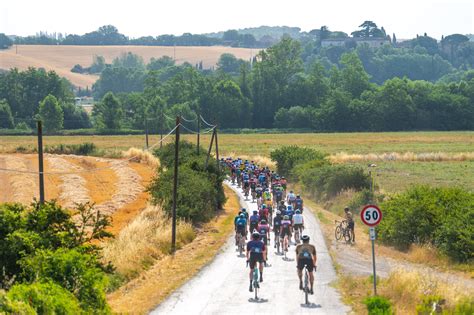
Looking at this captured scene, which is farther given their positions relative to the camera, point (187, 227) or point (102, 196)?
point (102, 196)

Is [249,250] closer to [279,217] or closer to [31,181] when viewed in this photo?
[279,217]

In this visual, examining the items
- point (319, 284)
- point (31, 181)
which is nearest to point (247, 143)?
point (31, 181)

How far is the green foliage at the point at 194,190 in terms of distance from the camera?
116 ft

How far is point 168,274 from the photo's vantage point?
80.5 feet

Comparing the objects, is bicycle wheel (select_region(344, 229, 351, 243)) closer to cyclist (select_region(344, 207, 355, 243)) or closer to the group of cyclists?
cyclist (select_region(344, 207, 355, 243))

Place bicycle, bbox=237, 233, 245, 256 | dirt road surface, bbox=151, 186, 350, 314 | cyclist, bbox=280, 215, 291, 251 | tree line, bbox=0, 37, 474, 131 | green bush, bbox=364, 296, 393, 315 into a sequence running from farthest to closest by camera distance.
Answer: tree line, bbox=0, 37, 474, 131 → bicycle, bbox=237, 233, 245, 256 → cyclist, bbox=280, 215, 291, 251 → dirt road surface, bbox=151, 186, 350, 314 → green bush, bbox=364, 296, 393, 315

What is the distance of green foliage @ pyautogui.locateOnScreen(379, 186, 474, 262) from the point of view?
27323mm

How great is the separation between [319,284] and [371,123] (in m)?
117

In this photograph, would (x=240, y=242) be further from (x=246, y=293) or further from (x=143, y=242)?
(x=246, y=293)

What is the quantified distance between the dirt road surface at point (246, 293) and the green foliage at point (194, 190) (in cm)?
813

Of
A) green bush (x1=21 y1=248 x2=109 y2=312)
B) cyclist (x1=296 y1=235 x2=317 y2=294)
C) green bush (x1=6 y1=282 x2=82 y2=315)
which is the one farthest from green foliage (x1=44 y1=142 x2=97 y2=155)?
green bush (x1=6 y1=282 x2=82 y2=315)

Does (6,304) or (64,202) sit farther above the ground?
(6,304)

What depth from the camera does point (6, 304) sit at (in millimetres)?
12250

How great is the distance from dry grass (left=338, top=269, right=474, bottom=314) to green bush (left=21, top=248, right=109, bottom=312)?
249 inches
